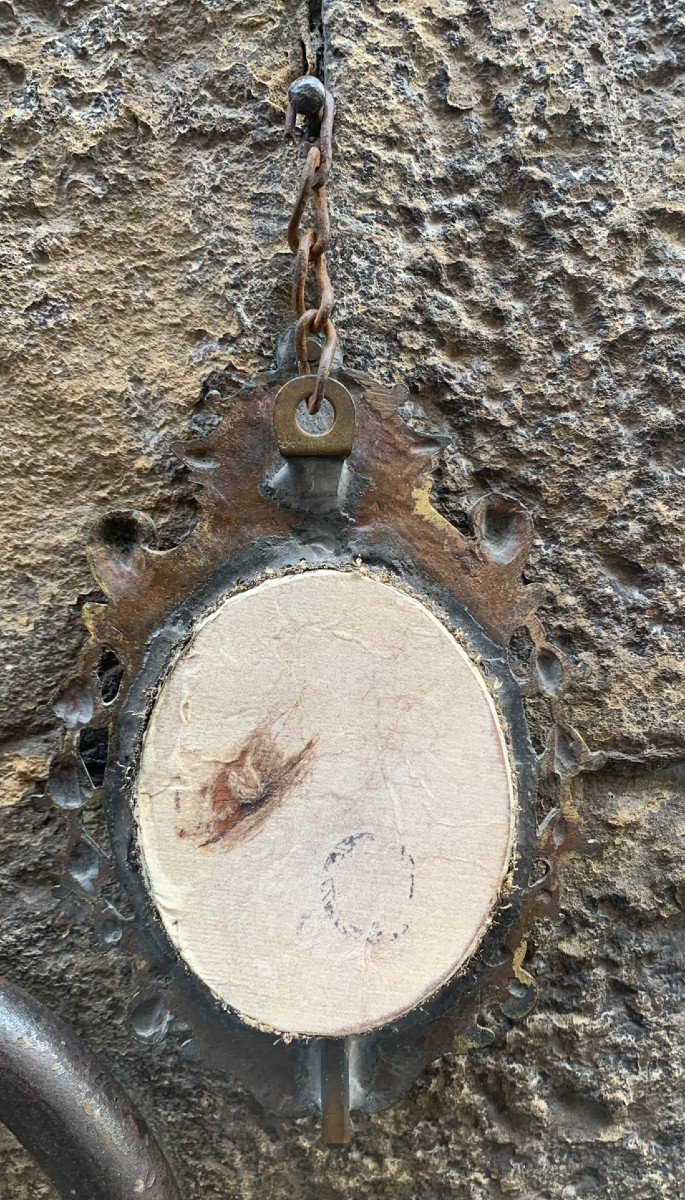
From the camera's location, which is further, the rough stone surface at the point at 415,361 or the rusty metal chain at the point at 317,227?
the rough stone surface at the point at 415,361

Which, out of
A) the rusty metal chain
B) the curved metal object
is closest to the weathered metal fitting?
the rusty metal chain

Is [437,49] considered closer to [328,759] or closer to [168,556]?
[168,556]

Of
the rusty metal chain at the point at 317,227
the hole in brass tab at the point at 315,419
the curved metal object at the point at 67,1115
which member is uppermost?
the rusty metal chain at the point at 317,227

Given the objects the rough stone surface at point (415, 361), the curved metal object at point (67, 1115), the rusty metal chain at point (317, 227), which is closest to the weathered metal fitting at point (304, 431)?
the rusty metal chain at point (317, 227)

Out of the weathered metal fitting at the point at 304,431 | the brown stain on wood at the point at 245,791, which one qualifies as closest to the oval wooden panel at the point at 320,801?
the brown stain on wood at the point at 245,791

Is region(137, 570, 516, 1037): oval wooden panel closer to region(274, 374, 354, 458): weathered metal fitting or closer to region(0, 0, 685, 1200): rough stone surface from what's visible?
region(274, 374, 354, 458): weathered metal fitting

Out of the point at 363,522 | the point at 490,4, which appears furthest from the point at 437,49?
the point at 363,522

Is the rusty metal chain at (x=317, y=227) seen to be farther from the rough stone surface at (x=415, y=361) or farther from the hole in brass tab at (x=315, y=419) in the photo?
the rough stone surface at (x=415, y=361)

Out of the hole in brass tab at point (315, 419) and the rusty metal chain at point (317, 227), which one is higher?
the rusty metal chain at point (317, 227)
